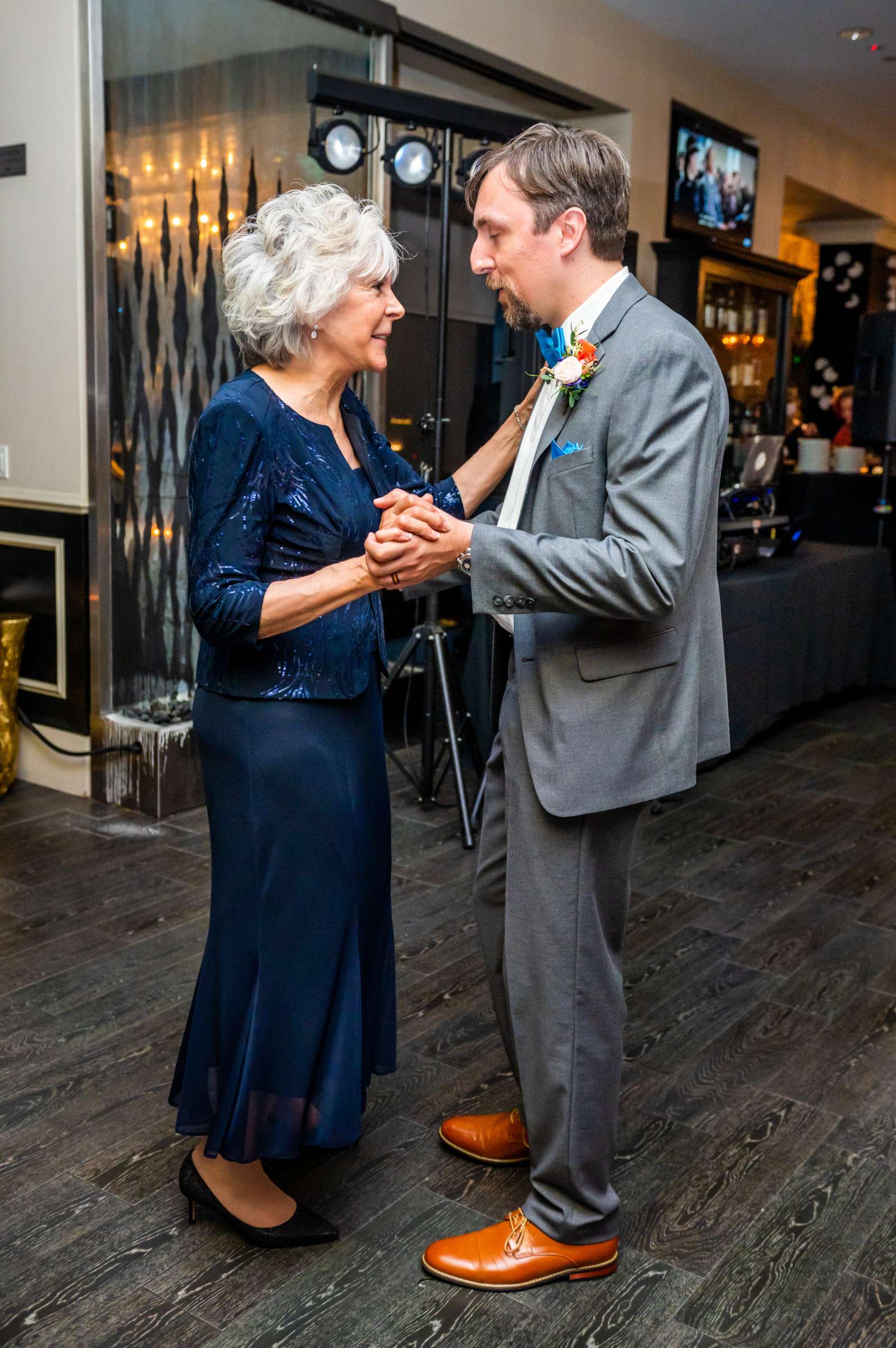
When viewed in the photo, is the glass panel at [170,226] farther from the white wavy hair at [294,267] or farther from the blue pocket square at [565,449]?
the blue pocket square at [565,449]

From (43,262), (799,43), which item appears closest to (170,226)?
(43,262)

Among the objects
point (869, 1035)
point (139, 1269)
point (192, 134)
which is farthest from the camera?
point (192, 134)

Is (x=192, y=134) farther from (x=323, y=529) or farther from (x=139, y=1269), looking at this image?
(x=139, y=1269)

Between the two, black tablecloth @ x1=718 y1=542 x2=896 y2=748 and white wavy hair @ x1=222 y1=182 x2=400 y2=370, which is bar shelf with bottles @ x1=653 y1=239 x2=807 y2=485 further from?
white wavy hair @ x1=222 y1=182 x2=400 y2=370

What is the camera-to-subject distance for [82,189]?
12.6 ft

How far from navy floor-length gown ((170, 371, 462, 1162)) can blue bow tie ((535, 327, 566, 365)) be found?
0.34m

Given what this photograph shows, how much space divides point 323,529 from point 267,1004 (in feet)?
2.42

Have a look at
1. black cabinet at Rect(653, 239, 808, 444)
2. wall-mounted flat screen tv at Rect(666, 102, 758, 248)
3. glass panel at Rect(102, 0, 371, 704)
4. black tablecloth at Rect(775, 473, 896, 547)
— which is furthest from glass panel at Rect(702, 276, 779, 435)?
glass panel at Rect(102, 0, 371, 704)

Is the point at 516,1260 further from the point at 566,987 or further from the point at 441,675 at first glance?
the point at 441,675

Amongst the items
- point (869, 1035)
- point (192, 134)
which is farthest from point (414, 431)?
point (869, 1035)

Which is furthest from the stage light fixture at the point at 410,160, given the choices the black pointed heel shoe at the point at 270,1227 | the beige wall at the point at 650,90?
the black pointed heel shoe at the point at 270,1227

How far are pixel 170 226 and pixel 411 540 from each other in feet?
9.67

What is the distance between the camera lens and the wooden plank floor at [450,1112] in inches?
72.9

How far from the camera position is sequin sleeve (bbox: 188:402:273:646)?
5.65 feet
